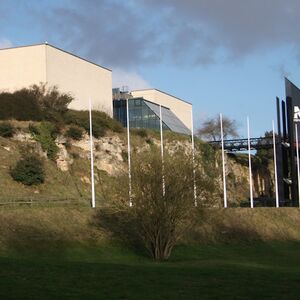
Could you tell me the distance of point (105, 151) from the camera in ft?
221

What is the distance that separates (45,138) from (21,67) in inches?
569

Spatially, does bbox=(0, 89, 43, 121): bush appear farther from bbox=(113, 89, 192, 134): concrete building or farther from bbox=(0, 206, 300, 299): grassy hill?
bbox=(0, 206, 300, 299): grassy hill

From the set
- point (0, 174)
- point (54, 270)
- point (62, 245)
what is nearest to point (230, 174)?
point (0, 174)

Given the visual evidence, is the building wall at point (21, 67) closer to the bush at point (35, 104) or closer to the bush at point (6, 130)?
the bush at point (35, 104)

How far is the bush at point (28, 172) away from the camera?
53375mm

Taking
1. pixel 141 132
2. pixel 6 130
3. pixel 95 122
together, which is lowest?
pixel 6 130

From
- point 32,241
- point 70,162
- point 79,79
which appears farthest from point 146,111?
point 32,241

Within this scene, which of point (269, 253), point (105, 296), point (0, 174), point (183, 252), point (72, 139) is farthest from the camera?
point (72, 139)

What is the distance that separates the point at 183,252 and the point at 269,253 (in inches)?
293

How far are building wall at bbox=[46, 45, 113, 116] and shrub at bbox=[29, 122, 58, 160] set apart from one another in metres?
10.5

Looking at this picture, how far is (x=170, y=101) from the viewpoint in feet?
384

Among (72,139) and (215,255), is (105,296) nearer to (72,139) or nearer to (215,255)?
(215,255)

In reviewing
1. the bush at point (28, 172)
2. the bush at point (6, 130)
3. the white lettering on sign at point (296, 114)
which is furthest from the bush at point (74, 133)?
the white lettering on sign at point (296, 114)

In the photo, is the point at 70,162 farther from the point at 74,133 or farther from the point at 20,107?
the point at 20,107
